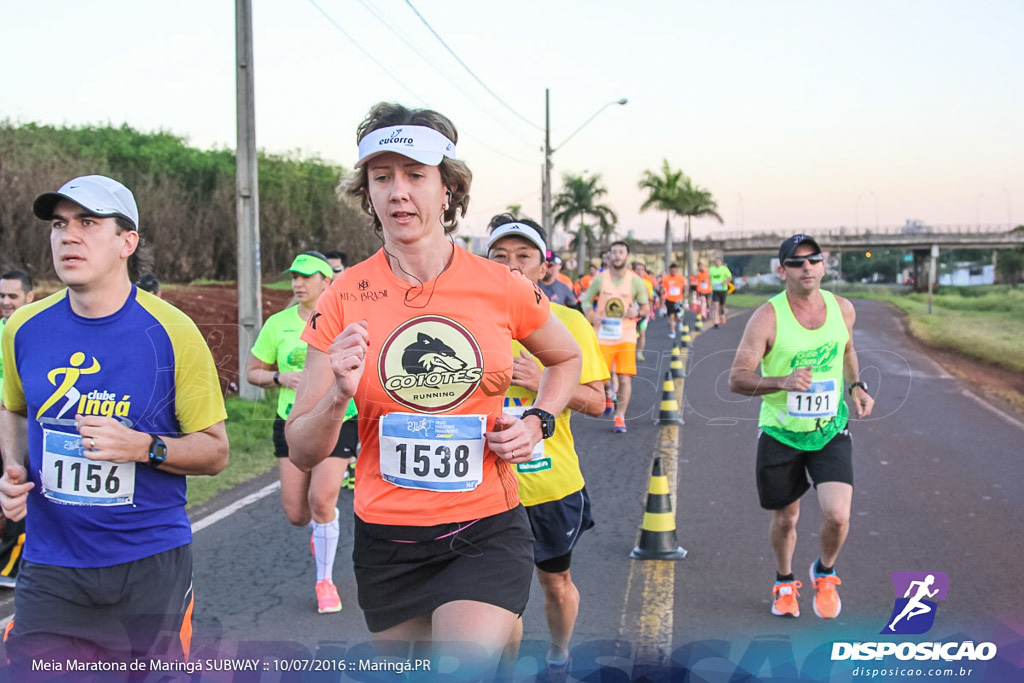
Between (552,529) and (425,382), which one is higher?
(425,382)

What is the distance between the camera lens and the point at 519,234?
4.43 m

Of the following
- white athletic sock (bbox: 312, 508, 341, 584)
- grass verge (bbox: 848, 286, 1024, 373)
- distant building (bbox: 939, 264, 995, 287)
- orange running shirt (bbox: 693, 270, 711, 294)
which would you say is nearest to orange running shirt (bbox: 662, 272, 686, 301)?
orange running shirt (bbox: 693, 270, 711, 294)

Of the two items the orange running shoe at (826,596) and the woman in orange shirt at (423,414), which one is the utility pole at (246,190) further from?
the woman in orange shirt at (423,414)

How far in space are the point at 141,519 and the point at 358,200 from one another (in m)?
1.24

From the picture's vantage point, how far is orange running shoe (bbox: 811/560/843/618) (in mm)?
5105

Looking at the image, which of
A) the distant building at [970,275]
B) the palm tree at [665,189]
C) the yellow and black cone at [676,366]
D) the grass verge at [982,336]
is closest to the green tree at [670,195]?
the palm tree at [665,189]

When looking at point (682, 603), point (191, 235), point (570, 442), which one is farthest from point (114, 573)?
point (191, 235)

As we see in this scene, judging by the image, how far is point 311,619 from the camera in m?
5.13

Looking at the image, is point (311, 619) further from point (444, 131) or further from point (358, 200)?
point (444, 131)

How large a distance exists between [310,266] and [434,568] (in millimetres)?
3556

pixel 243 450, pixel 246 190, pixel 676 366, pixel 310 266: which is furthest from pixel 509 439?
pixel 676 366

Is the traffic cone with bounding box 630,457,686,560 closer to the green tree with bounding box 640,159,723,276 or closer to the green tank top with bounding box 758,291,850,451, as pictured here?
the green tank top with bounding box 758,291,850,451

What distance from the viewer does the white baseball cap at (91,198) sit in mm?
3006

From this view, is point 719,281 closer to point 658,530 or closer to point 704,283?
point 704,283
